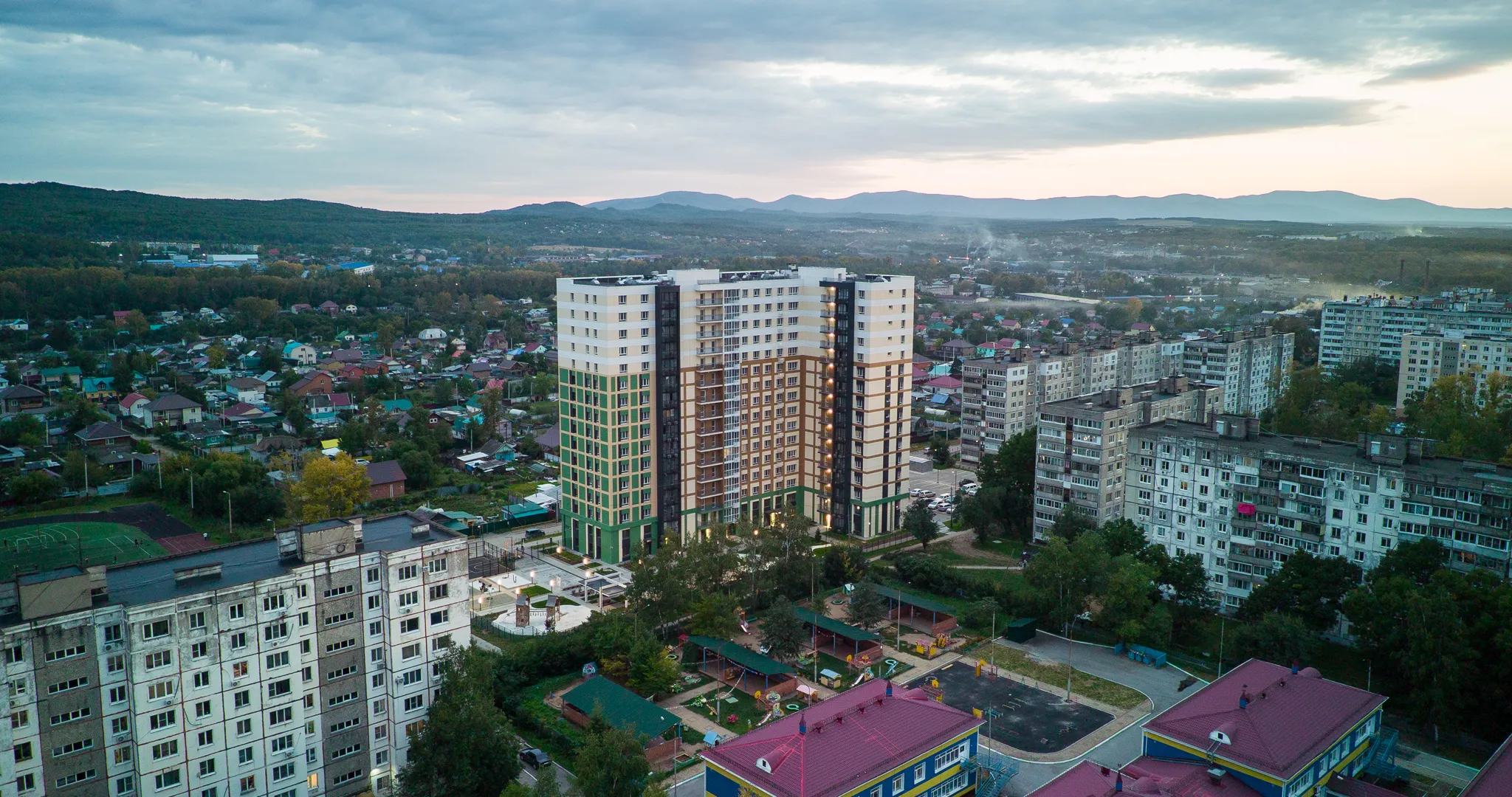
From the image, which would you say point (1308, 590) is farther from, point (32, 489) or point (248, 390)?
point (248, 390)

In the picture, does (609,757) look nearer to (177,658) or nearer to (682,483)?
(177,658)

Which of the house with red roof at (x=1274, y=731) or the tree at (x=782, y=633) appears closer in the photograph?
the house with red roof at (x=1274, y=731)

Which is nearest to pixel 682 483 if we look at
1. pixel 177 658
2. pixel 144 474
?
pixel 177 658

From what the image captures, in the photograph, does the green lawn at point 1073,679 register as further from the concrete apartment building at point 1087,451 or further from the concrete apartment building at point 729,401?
the concrete apartment building at point 729,401

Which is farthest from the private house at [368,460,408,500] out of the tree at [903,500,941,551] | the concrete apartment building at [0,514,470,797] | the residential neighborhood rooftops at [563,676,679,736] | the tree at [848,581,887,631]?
the tree at [848,581,887,631]

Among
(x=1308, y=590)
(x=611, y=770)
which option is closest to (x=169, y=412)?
(x=611, y=770)

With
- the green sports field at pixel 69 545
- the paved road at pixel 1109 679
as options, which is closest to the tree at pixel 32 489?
the green sports field at pixel 69 545
